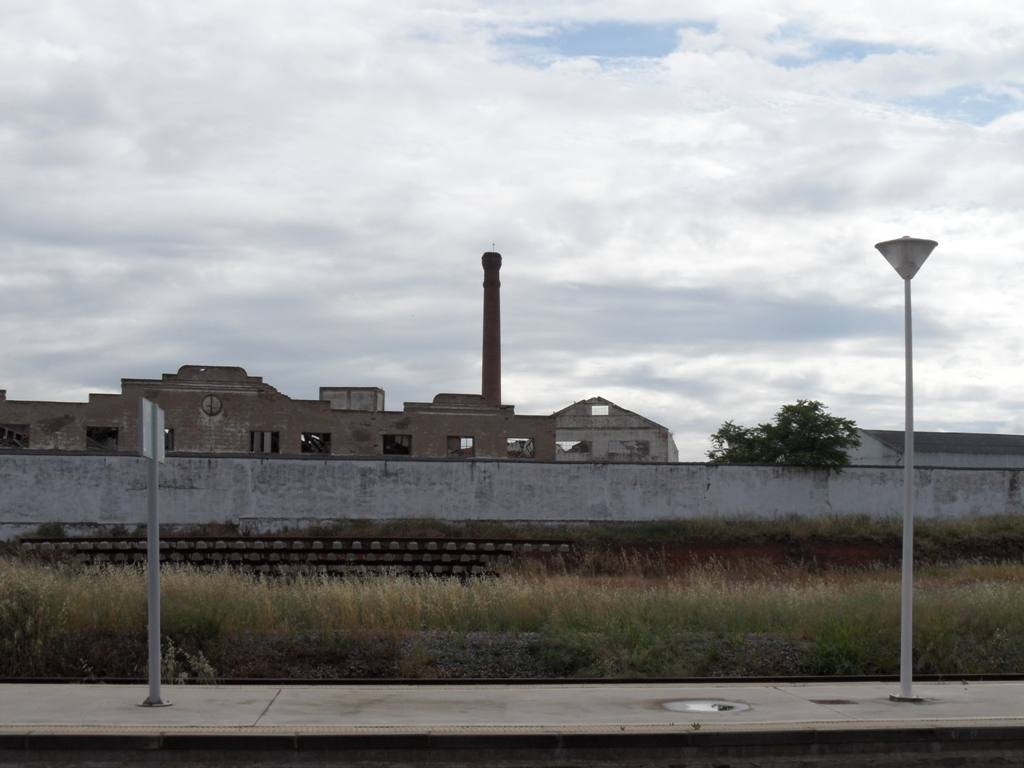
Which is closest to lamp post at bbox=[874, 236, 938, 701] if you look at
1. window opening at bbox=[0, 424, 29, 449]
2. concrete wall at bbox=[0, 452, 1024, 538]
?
concrete wall at bbox=[0, 452, 1024, 538]

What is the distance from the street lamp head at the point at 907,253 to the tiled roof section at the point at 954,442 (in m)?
48.4

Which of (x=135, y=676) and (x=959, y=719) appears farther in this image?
(x=135, y=676)

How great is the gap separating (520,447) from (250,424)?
14505 millimetres

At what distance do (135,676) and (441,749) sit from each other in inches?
219

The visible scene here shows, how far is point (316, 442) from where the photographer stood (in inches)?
2000

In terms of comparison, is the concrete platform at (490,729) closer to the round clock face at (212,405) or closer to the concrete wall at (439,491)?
the concrete wall at (439,491)

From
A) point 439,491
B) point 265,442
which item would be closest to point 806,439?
point 439,491

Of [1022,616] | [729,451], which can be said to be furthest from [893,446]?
[1022,616]

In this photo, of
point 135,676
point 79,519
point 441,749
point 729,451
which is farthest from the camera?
point 729,451

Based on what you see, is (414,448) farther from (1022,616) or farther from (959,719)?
(959,719)

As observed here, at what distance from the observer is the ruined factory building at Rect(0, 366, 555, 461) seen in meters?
46.9

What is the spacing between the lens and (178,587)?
645 inches

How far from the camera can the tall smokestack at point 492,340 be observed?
188 feet

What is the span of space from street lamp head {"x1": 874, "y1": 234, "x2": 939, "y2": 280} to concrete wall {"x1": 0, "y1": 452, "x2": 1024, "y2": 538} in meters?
28.2
